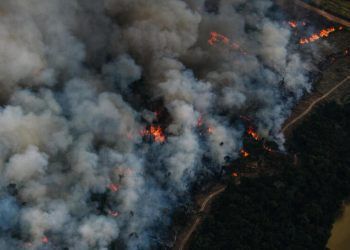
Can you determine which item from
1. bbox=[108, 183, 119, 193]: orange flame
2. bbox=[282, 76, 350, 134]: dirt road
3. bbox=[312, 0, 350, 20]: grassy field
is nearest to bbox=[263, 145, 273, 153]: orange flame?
bbox=[282, 76, 350, 134]: dirt road

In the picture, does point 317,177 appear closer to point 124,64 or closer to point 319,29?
point 124,64

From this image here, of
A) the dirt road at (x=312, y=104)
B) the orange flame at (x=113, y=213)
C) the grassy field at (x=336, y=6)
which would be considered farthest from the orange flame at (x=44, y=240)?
the grassy field at (x=336, y=6)

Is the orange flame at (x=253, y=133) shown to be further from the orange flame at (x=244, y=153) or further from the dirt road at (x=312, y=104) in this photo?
the dirt road at (x=312, y=104)

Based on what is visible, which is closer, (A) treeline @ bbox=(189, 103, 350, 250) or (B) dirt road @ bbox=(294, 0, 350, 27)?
(A) treeline @ bbox=(189, 103, 350, 250)

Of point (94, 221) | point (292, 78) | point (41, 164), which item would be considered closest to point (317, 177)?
point (292, 78)

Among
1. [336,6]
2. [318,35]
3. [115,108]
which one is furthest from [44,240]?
[336,6]

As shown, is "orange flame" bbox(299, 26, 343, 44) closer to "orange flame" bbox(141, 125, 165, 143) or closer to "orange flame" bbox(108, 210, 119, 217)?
"orange flame" bbox(141, 125, 165, 143)
